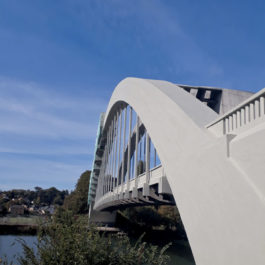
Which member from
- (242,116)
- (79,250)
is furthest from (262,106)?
(79,250)

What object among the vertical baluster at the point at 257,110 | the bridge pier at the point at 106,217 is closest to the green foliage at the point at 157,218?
the bridge pier at the point at 106,217

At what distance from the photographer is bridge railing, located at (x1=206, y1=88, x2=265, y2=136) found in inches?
189

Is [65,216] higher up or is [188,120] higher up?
[188,120]

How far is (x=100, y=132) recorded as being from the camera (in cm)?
3541

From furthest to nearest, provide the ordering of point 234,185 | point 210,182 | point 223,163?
point 210,182 < point 223,163 < point 234,185

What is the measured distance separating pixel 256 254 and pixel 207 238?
1345 mm

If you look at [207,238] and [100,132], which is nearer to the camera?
[207,238]

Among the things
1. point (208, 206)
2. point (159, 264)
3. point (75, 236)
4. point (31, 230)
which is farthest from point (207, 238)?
point (31, 230)

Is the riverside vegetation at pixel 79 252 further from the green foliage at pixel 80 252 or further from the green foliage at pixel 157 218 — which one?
the green foliage at pixel 157 218

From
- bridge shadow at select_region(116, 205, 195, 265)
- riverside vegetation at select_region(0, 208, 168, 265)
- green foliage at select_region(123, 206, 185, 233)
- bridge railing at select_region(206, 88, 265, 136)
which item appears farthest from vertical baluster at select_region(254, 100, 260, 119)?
green foliage at select_region(123, 206, 185, 233)

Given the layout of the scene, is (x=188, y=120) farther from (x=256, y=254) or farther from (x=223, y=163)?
(x=256, y=254)

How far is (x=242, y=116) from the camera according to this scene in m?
5.21

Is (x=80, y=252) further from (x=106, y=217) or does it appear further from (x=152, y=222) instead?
(x=106, y=217)

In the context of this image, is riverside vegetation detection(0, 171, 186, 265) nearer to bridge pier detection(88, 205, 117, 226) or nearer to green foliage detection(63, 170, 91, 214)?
bridge pier detection(88, 205, 117, 226)
